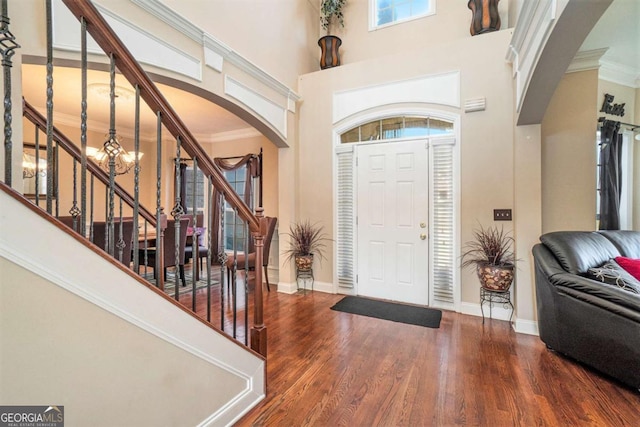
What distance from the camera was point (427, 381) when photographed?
2014mm

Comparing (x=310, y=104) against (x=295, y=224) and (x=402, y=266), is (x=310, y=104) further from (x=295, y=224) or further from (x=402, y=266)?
(x=402, y=266)

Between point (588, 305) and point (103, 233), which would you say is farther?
point (103, 233)

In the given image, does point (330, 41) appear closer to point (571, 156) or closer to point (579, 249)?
point (571, 156)

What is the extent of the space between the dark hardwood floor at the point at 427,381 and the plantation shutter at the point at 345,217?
1.07m

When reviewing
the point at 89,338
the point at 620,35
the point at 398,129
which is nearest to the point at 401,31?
the point at 398,129

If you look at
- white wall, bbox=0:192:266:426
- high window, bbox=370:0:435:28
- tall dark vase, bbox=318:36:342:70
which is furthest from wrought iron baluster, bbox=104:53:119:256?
high window, bbox=370:0:435:28

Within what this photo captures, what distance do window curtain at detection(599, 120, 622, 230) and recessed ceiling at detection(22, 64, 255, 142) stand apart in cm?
489

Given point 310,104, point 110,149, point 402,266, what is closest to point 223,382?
point 110,149

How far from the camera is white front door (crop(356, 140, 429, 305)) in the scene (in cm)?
350

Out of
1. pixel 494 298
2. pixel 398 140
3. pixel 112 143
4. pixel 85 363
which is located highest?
pixel 398 140

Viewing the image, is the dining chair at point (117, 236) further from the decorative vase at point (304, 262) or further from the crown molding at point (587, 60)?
the crown molding at point (587, 60)

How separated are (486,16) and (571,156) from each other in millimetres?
1858

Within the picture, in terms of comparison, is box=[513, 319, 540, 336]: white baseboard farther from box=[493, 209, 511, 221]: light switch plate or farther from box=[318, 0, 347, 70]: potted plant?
box=[318, 0, 347, 70]: potted plant

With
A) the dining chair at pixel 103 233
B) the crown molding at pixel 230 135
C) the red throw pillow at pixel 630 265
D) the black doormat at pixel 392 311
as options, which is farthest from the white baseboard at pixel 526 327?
the crown molding at pixel 230 135
